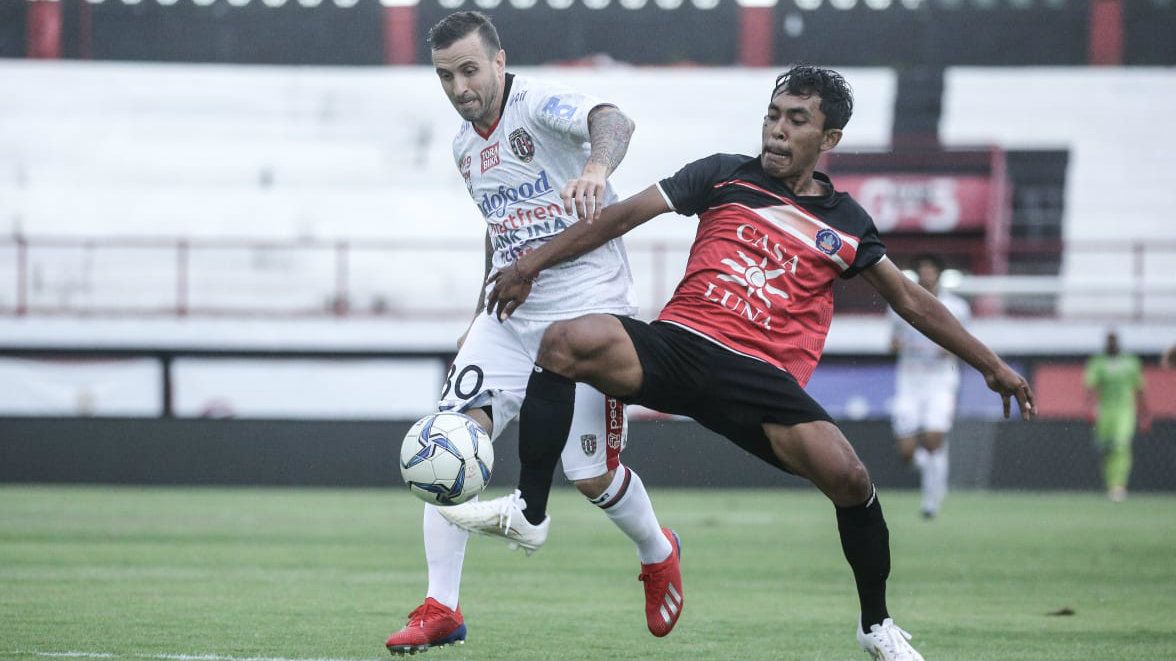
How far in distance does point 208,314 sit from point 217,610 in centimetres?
1729

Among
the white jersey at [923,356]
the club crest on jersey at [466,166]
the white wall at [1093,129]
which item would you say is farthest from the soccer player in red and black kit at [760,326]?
the white wall at [1093,129]

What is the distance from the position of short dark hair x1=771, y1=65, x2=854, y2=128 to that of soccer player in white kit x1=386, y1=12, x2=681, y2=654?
55 cm

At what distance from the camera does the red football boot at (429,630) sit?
5.07 m

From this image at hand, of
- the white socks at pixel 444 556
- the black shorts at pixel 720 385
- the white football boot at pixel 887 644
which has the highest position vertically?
the black shorts at pixel 720 385

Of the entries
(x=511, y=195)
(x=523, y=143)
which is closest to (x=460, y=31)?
(x=523, y=143)

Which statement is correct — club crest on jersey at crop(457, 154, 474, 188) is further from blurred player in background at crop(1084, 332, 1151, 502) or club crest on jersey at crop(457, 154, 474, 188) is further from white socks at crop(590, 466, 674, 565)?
blurred player in background at crop(1084, 332, 1151, 502)

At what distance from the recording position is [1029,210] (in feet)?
86.5

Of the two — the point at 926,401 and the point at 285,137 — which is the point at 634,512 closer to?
the point at 926,401

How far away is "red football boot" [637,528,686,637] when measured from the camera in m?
5.64

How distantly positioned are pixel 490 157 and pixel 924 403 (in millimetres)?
9946

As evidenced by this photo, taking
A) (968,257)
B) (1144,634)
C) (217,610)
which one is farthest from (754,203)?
(968,257)

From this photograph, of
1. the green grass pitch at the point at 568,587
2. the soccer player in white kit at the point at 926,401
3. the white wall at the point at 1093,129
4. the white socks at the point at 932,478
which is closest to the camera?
the green grass pitch at the point at 568,587

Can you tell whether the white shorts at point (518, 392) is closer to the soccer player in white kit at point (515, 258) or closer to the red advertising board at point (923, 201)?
the soccer player in white kit at point (515, 258)

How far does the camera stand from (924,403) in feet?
48.5
